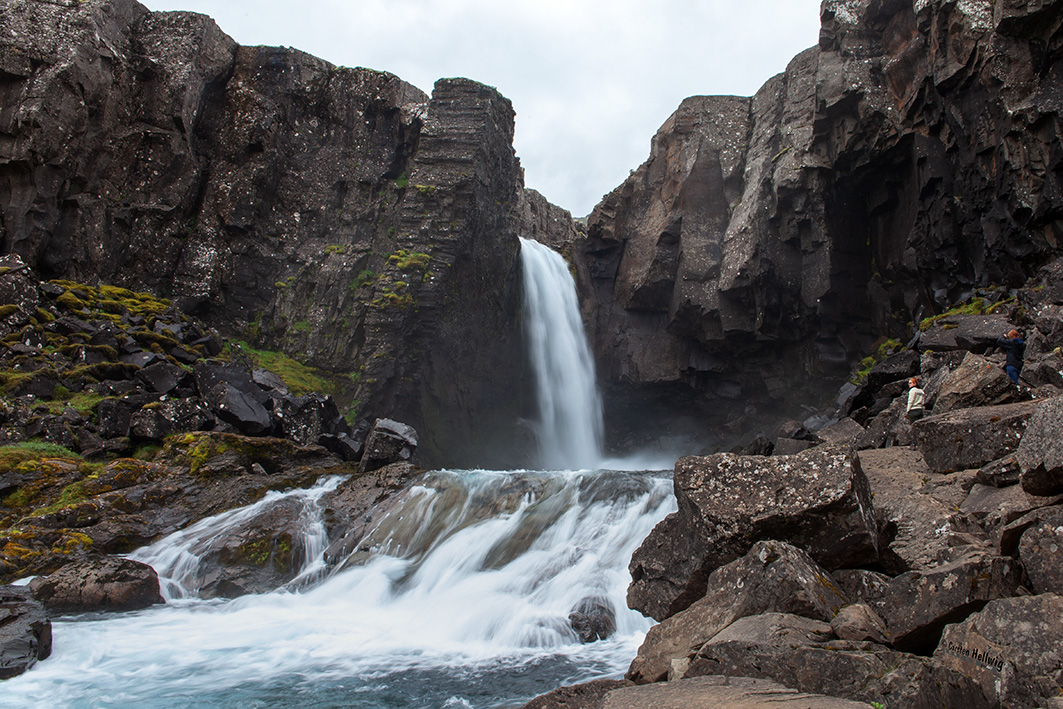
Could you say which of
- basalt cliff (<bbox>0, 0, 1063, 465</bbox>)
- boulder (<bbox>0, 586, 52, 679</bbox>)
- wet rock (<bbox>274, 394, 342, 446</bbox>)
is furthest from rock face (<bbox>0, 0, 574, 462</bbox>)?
boulder (<bbox>0, 586, 52, 679</bbox>)

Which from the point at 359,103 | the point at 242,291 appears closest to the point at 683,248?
the point at 359,103

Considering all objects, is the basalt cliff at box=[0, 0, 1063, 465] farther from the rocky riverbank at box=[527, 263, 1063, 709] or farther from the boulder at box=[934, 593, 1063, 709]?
the boulder at box=[934, 593, 1063, 709]

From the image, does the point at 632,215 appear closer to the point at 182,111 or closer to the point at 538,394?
the point at 538,394

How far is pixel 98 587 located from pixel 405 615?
504 cm

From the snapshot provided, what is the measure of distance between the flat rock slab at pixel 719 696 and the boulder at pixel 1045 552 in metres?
2.16

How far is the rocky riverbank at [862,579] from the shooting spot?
392 cm

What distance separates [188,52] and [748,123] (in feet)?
80.6

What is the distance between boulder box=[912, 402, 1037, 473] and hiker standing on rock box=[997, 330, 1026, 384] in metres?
3.65

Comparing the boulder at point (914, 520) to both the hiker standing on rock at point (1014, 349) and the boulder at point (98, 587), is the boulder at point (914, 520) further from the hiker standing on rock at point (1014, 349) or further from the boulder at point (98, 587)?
the boulder at point (98, 587)

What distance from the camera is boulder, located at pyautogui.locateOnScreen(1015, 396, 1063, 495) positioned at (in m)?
→ 5.29

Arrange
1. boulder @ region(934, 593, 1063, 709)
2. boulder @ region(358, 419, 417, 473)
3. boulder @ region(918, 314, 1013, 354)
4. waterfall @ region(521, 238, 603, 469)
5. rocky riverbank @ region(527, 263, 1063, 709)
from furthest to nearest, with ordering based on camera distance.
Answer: waterfall @ region(521, 238, 603, 469)
boulder @ region(358, 419, 417, 473)
boulder @ region(918, 314, 1013, 354)
rocky riverbank @ region(527, 263, 1063, 709)
boulder @ region(934, 593, 1063, 709)

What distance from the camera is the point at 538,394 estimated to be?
2875cm

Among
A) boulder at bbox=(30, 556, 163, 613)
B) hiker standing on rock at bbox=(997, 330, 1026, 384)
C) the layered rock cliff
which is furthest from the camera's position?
the layered rock cliff

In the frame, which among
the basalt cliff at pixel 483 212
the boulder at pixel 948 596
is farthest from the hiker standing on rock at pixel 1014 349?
the boulder at pixel 948 596
